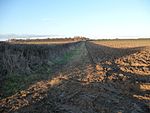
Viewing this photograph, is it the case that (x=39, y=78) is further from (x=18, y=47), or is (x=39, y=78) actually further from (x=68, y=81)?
(x=18, y=47)

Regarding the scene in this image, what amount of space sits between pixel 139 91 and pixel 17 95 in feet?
17.1

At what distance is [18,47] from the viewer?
17.9m

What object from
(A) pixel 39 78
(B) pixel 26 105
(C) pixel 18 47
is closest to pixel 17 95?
(B) pixel 26 105

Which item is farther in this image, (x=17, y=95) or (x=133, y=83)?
(x=133, y=83)

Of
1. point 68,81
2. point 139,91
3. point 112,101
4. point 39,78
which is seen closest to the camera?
point 112,101

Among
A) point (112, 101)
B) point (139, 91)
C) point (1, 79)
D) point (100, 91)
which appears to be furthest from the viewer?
point (1, 79)

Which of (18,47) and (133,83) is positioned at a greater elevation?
(18,47)

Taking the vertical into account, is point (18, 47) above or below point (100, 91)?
above

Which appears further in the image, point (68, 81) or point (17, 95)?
point (68, 81)

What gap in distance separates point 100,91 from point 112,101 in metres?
1.23

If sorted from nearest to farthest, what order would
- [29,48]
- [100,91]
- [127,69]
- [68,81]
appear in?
[100,91], [68,81], [127,69], [29,48]

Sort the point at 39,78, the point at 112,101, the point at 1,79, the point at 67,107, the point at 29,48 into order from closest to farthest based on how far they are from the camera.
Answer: the point at 67,107 < the point at 112,101 < the point at 1,79 < the point at 39,78 < the point at 29,48

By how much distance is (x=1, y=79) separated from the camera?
13.7 m

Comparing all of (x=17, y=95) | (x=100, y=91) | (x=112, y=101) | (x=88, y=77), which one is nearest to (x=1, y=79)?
(x=17, y=95)
